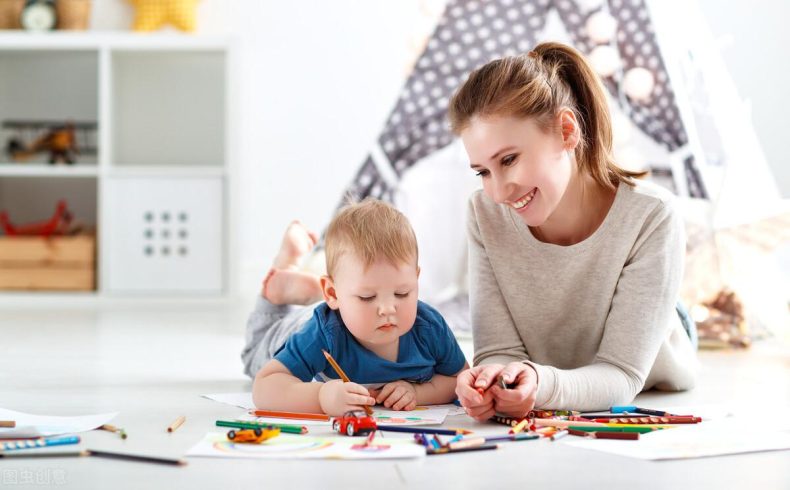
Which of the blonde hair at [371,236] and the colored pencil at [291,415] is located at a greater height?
the blonde hair at [371,236]

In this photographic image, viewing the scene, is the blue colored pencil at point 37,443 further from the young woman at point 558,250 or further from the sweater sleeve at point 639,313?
the sweater sleeve at point 639,313

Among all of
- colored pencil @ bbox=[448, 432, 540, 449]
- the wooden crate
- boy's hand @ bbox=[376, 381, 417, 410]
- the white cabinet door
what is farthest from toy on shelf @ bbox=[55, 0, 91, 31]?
colored pencil @ bbox=[448, 432, 540, 449]

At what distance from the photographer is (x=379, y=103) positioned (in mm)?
3619

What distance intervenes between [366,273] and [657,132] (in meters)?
1.77

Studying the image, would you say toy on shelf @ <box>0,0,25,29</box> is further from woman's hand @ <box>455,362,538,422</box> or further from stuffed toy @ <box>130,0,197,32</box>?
woman's hand @ <box>455,362,538,422</box>

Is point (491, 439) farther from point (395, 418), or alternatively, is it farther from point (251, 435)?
point (251, 435)

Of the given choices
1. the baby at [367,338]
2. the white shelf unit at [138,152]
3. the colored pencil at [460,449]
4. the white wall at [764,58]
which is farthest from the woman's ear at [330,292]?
the white wall at [764,58]

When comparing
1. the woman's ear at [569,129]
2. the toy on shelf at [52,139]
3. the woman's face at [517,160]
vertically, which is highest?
the toy on shelf at [52,139]

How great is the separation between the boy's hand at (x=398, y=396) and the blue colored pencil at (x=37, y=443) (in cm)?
42

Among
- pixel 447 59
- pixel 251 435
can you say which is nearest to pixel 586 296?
pixel 251 435

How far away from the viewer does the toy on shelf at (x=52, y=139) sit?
3484 mm

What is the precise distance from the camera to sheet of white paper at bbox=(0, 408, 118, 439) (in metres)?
1.14

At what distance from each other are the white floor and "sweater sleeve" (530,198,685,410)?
0.16 meters

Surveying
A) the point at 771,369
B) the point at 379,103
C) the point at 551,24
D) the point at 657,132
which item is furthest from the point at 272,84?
the point at 771,369
